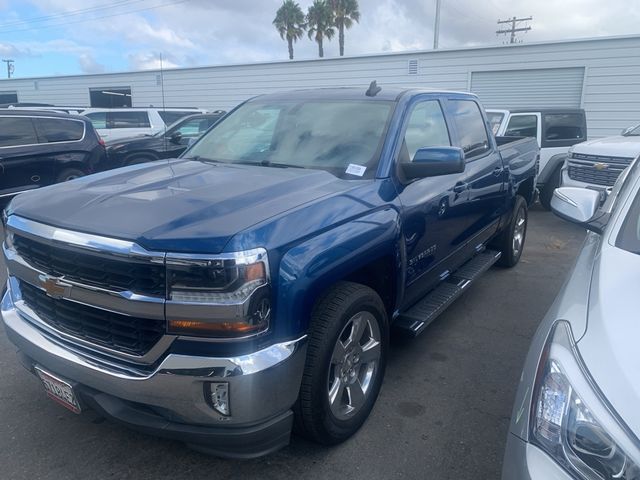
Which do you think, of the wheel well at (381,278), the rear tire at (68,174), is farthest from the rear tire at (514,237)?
the rear tire at (68,174)

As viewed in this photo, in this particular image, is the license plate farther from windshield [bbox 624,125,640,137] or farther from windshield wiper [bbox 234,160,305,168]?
windshield [bbox 624,125,640,137]

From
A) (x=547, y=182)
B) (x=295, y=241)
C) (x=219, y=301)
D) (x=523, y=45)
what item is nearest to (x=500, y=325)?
(x=295, y=241)

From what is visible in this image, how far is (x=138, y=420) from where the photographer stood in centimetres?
220

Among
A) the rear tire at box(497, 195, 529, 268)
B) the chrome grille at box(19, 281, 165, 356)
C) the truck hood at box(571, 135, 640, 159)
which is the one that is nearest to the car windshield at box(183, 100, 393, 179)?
the chrome grille at box(19, 281, 165, 356)

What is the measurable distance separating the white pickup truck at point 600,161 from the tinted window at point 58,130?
8788 millimetres

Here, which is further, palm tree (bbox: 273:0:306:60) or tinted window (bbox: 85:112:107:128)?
palm tree (bbox: 273:0:306:60)

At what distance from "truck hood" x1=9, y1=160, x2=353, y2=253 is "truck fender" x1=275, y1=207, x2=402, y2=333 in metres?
0.23

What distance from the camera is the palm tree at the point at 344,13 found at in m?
38.4

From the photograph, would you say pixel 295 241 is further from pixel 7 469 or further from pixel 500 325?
pixel 500 325

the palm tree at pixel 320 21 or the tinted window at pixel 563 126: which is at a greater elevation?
the palm tree at pixel 320 21

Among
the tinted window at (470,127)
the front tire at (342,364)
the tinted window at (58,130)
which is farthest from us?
the tinted window at (58,130)

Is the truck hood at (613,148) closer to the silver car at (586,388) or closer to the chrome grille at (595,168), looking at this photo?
the chrome grille at (595,168)

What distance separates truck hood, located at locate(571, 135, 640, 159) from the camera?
753 centimetres

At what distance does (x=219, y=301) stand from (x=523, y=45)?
15.6m
